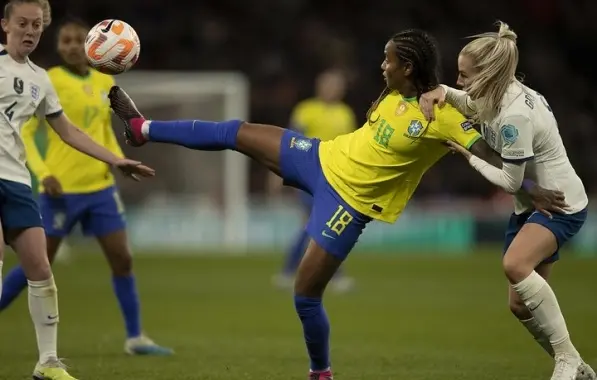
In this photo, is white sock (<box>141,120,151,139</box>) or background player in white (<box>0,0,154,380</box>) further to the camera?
white sock (<box>141,120,151,139</box>)

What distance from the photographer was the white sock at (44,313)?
629cm

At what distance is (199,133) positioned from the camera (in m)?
6.40

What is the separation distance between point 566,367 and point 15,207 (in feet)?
10.7

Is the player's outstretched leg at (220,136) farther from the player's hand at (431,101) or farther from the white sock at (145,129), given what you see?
the player's hand at (431,101)

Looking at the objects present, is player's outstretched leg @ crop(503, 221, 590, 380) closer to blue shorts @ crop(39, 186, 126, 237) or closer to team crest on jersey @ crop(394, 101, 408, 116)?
team crest on jersey @ crop(394, 101, 408, 116)

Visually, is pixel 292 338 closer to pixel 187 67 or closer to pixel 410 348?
pixel 410 348

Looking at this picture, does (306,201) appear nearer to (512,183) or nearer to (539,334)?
(539,334)

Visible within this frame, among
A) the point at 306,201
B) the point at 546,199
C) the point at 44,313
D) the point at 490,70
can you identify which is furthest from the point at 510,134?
the point at 306,201

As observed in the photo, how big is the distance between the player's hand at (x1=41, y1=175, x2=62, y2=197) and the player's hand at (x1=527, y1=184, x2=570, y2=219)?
136 inches

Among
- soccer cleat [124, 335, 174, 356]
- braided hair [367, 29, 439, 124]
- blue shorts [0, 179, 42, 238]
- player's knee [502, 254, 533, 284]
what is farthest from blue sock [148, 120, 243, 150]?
soccer cleat [124, 335, 174, 356]

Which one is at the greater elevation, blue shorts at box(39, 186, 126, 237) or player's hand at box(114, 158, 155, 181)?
player's hand at box(114, 158, 155, 181)

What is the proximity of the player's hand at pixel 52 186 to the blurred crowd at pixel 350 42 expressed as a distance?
539 inches

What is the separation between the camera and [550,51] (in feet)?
79.6

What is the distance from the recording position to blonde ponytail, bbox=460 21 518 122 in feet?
20.0
